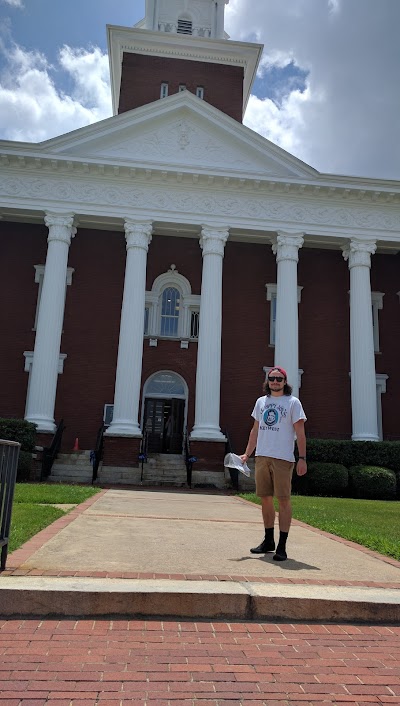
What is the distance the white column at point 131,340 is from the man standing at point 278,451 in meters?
14.6

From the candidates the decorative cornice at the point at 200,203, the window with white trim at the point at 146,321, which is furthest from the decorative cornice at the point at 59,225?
the window with white trim at the point at 146,321

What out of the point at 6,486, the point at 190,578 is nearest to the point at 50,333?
the point at 6,486

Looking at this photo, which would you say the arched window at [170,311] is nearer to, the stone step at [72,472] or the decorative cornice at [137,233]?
the decorative cornice at [137,233]

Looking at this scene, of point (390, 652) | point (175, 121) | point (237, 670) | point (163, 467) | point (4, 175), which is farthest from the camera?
point (175, 121)

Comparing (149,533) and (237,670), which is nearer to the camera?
(237,670)

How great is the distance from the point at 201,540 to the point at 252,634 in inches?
109

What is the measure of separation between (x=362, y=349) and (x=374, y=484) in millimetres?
6169

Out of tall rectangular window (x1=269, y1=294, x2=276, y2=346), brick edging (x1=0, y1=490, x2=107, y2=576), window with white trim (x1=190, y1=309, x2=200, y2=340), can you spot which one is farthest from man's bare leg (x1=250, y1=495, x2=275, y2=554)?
tall rectangular window (x1=269, y1=294, x2=276, y2=346)

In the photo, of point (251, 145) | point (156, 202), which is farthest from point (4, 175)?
point (251, 145)

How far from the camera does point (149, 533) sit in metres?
6.66

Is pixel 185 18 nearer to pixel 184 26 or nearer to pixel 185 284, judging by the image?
pixel 184 26

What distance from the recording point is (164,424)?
24.4 metres

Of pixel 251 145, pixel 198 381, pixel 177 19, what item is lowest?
pixel 198 381

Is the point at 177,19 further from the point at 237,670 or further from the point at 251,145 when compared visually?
the point at 237,670
